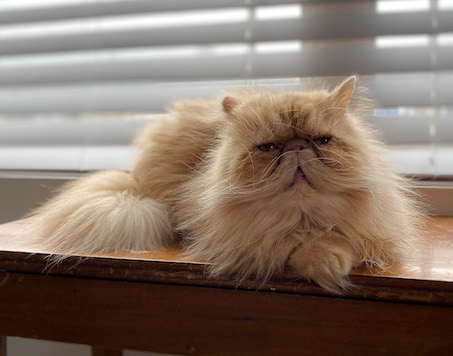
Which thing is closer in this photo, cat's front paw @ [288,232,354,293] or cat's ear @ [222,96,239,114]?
cat's front paw @ [288,232,354,293]

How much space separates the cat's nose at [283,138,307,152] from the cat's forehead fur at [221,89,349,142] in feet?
0.04

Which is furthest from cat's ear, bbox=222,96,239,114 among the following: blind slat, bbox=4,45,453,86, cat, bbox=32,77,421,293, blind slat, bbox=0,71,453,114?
blind slat, bbox=4,45,453,86

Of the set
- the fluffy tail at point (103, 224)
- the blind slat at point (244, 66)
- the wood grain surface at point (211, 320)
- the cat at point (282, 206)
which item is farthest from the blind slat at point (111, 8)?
the wood grain surface at point (211, 320)

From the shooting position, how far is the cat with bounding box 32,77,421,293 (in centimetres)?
77

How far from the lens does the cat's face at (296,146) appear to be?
76 cm

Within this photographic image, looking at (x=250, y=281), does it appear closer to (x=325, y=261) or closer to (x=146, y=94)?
(x=325, y=261)

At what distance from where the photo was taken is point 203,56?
1.42m

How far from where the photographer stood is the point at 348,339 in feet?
2.44

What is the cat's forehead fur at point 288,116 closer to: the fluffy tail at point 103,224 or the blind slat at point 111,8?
the fluffy tail at point 103,224

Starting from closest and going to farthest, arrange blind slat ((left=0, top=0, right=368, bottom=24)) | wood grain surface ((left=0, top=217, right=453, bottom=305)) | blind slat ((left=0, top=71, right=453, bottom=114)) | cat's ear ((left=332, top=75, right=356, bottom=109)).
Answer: wood grain surface ((left=0, top=217, right=453, bottom=305)), cat's ear ((left=332, top=75, right=356, bottom=109)), blind slat ((left=0, top=71, right=453, bottom=114)), blind slat ((left=0, top=0, right=368, bottom=24))

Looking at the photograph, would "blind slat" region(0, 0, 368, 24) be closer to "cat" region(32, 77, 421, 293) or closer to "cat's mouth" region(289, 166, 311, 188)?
"cat" region(32, 77, 421, 293)

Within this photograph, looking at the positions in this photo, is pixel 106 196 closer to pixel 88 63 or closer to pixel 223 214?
pixel 223 214

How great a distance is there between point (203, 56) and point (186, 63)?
53 millimetres

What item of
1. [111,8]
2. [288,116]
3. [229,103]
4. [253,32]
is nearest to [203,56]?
[253,32]
